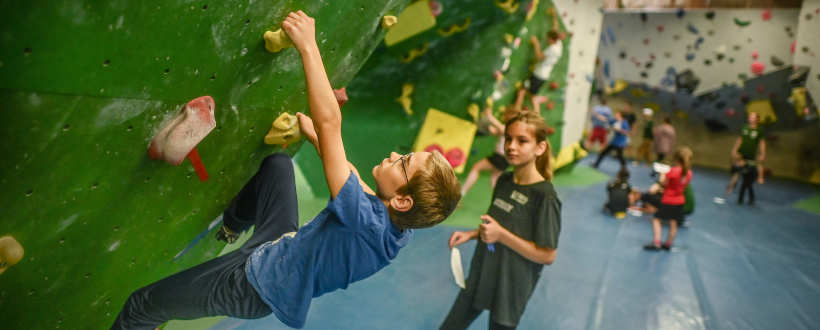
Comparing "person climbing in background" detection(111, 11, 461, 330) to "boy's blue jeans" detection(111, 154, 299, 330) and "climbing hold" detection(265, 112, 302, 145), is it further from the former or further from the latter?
"climbing hold" detection(265, 112, 302, 145)

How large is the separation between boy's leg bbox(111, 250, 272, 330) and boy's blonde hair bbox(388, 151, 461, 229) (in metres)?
0.49

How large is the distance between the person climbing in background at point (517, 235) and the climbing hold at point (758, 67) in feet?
25.3

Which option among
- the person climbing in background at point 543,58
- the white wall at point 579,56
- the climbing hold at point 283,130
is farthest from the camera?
the white wall at point 579,56

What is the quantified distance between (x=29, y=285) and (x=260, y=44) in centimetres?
93

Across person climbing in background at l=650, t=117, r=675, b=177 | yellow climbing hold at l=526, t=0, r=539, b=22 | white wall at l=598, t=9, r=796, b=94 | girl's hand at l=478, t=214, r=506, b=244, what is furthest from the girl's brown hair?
person climbing in background at l=650, t=117, r=675, b=177

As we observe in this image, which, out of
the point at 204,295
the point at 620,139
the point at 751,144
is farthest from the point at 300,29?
the point at 620,139

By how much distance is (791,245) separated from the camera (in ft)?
15.8

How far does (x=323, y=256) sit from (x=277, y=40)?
2.07ft

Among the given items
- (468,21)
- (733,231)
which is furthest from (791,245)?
(468,21)

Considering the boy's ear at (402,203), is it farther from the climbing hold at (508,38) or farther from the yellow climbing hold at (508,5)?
the climbing hold at (508,38)

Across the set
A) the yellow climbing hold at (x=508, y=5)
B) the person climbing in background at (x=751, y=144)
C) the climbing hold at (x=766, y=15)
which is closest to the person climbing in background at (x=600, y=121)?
the person climbing in background at (x=751, y=144)

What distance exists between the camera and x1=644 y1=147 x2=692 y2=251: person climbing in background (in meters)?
4.48

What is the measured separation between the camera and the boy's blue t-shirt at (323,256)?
1296mm

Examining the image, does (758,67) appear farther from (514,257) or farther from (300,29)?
(300,29)
